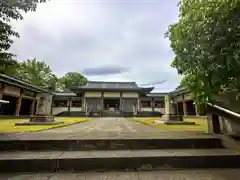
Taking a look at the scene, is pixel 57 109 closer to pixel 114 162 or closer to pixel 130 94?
pixel 130 94

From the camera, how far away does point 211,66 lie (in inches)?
102

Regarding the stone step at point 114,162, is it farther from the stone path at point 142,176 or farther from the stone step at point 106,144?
the stone step at point 106,144

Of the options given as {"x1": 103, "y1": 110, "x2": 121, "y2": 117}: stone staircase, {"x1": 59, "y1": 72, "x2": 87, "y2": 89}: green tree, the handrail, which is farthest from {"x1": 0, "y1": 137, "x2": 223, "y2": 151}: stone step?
{"x1": 59, "y1": 72, "x2": 87, "y2": 89}: green tree

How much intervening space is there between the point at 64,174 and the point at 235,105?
306cm

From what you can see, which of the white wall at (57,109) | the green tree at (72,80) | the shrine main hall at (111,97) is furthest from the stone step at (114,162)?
the green tree at (72,80)

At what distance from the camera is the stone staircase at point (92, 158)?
2182 millimetres

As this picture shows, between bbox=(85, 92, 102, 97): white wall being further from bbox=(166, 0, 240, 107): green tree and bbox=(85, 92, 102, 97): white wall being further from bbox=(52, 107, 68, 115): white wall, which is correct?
bbox=(166, 0, 240, 107): green tree

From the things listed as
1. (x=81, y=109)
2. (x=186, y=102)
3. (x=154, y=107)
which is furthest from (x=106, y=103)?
(x=186, y=102)

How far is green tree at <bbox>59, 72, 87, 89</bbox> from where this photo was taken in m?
37.2

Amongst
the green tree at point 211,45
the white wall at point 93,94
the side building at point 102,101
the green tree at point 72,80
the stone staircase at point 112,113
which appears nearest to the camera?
the green tree at point 211,45

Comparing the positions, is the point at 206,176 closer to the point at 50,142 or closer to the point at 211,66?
the point at 211,66

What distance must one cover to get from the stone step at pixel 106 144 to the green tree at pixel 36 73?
27.8 m

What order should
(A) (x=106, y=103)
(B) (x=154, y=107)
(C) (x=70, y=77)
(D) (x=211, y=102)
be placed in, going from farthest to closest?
(C) (x=70, y=77) → (A) (x=106, y=103) → (B) (x=154, y=107) → (D) (x=211, y=102)

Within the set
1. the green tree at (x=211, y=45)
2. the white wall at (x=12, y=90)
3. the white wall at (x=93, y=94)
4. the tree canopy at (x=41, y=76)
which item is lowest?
the green tree at (x=211, y=45)
